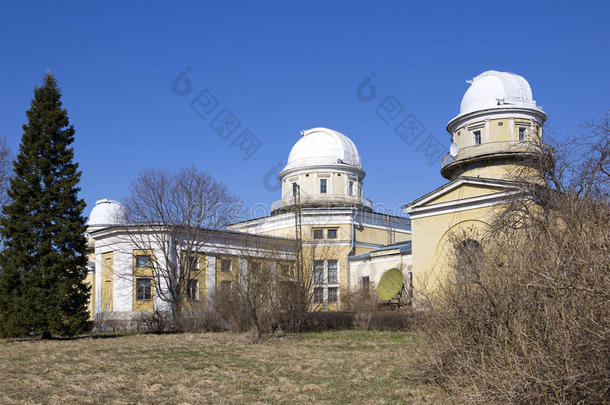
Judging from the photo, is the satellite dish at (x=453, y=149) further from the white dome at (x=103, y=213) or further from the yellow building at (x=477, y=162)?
the white dome at (x=103, y=213)

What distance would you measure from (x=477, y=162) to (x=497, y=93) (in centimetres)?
516

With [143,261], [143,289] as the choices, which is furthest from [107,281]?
[143,261]

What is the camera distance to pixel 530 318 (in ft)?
22.4

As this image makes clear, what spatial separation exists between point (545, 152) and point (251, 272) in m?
12.9

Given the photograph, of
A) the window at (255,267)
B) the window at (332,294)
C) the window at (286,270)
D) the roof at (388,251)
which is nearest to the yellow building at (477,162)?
the roof at (388,251)

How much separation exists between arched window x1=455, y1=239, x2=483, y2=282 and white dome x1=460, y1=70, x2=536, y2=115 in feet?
96.7

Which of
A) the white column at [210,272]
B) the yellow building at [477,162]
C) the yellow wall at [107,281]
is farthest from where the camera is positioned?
the yellow wall at [107,281]

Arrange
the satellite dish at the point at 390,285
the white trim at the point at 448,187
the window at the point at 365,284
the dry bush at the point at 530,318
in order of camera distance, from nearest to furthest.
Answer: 1. the dry bush at the point at 530,318
2. the white trim at the point at 448,187
3. the satellite dish at the point at 390,285
4. the window at the point at 365,284

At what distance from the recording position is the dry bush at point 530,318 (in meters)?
5.55

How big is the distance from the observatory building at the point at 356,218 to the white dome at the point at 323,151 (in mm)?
92

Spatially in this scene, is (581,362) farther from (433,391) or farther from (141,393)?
(141,393)

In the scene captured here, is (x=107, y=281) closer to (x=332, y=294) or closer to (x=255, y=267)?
(x=332, y=294)

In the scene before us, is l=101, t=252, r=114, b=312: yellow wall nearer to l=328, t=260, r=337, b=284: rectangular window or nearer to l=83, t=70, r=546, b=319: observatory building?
l=83, t=70, r=546, b=319: observatory building

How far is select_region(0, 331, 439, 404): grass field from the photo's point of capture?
9.73 metres
